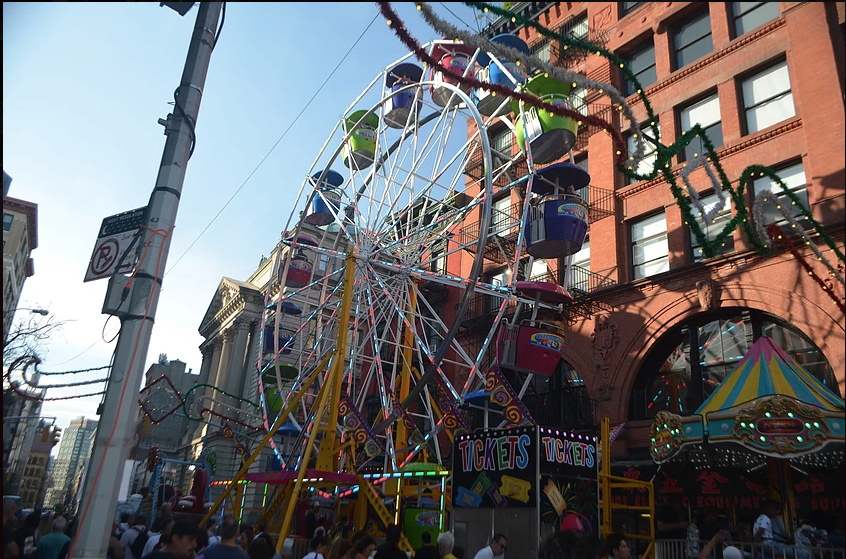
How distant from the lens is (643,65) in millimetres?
25625

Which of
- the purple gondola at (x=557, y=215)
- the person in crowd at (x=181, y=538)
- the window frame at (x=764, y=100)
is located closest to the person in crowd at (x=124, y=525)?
the person in crowd at (x=181, y=538)

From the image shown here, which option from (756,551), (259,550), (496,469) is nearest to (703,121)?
(756,551)

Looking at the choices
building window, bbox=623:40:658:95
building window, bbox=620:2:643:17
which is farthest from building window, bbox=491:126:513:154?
building window, bbox=620:2:643:17

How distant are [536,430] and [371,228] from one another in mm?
11046

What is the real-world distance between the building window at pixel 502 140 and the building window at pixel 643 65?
20.9 feet

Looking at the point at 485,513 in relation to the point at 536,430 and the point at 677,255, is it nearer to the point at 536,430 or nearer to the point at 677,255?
the point at 536,430

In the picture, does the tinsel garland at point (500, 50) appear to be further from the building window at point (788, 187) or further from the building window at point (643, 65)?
the building window at point (643, 65)

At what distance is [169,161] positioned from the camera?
6.92 meters

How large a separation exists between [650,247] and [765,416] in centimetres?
1019

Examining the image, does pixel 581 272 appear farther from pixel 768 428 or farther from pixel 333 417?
pixel 768 428

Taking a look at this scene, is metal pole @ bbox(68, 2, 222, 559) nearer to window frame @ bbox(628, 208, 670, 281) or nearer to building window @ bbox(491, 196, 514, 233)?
window frame @ bbox(628, 208, 670, 281)

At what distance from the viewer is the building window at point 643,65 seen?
82.7ft

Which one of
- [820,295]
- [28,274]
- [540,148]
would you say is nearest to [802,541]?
[820,295]

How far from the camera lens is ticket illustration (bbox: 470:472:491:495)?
12758 mm
